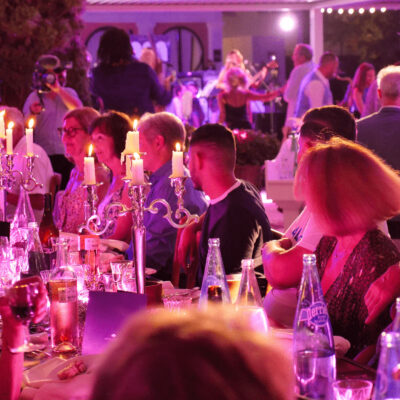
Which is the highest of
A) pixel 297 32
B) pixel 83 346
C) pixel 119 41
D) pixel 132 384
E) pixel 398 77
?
pixel 297 32

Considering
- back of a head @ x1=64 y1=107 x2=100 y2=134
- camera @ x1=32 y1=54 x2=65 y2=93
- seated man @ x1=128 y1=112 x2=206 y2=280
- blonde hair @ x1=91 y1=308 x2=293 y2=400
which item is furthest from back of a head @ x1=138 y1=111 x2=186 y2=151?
blonde hair @ x1=91 y1=308 x2=293 y2=400

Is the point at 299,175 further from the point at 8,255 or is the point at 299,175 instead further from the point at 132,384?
the point at 132,384

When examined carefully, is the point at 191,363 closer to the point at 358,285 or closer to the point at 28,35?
the point at 358,285

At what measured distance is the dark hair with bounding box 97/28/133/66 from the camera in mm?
6004

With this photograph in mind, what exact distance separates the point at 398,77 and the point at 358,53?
945cm

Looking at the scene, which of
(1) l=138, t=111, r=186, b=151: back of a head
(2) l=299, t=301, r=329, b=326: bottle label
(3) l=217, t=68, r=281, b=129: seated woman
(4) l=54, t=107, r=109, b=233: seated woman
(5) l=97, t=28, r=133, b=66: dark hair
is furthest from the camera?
(3) l=217, t=68, r=281, b=129: seated woman

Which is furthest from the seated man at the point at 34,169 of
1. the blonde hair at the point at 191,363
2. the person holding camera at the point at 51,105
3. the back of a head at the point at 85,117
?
the blonde hair at the point at 191,363

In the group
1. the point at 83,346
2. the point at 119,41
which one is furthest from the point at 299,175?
the point at 119,41

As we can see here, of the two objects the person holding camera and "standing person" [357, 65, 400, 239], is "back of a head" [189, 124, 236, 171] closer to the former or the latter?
"standing person" [357, 65, 400, 239]

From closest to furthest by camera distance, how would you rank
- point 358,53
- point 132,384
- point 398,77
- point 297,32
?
point 132,384, point 398,77, point 297,32, point 358,53

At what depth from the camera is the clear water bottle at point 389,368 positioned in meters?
1.06

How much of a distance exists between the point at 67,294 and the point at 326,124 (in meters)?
1.46

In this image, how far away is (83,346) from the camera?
1814 millimetres

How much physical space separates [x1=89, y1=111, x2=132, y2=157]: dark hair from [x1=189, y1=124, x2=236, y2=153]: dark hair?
2.75 feet
